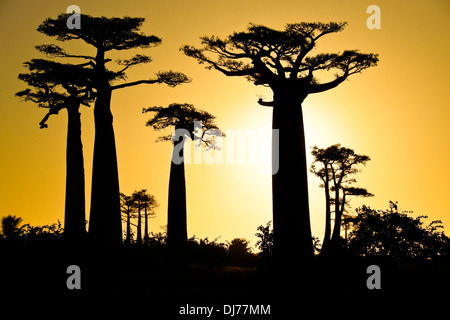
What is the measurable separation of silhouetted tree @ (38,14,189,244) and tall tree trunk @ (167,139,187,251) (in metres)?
3.00

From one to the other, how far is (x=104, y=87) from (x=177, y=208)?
5359mm

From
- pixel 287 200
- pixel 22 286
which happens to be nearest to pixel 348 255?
pixel 287 200

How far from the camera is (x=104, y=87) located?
2053cm

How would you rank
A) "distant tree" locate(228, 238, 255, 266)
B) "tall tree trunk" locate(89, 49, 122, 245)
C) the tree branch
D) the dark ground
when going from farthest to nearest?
"distant tree" locate(228, 238, 255, 266) < the tree branch < "tall tree trunk" locate(89, 49, 122, 245) < the dark ground

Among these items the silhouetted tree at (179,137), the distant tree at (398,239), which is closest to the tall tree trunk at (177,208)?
the silhouetted tree at (179,137)

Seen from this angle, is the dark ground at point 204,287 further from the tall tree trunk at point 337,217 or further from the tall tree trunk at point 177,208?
the tall tree trunk at point 337,217

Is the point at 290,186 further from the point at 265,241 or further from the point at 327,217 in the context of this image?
the point at 327,217

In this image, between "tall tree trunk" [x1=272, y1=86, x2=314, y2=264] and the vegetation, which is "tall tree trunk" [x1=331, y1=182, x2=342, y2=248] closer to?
the vegetation

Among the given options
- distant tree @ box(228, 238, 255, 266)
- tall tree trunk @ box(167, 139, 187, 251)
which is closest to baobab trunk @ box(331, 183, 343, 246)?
distant tree @ box(228, 238, 255, 266)

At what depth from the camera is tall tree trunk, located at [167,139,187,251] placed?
22484mm

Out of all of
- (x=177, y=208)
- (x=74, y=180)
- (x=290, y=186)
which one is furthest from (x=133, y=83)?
(x=290, y=186)
